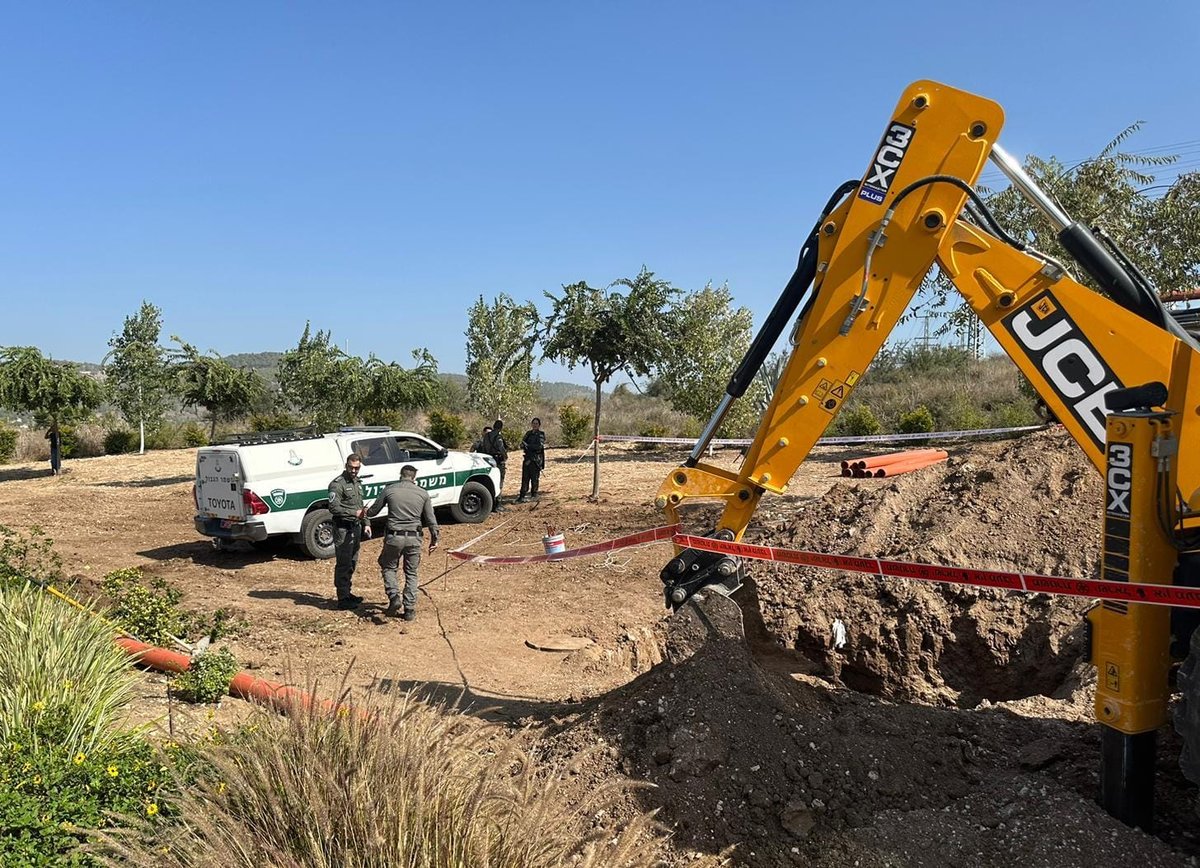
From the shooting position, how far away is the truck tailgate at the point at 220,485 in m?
11.5

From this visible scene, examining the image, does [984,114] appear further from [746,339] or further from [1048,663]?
[746,339]

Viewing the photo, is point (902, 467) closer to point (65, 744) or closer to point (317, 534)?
point (317, 534)

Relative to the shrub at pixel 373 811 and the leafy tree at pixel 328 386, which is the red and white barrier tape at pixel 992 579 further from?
the leafy tree at pixel 328 386

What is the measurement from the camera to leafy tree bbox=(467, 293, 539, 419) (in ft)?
103

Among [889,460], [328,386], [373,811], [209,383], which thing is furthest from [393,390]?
[373,811]

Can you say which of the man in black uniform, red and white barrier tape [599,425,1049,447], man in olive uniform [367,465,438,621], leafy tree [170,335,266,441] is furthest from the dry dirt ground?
leafy tree [170,335,266,441]

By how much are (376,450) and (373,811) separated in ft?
35.3

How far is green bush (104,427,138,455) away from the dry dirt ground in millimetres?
21215

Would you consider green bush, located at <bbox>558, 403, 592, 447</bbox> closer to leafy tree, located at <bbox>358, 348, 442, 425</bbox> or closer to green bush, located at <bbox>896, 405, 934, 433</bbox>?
leafy tree, located at <bbox>358, 348, 442, 425</bbox>

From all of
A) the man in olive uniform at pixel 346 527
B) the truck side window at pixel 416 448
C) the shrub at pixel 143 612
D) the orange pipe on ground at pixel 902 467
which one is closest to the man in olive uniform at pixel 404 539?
the man in olive uniform at pixel 346 527

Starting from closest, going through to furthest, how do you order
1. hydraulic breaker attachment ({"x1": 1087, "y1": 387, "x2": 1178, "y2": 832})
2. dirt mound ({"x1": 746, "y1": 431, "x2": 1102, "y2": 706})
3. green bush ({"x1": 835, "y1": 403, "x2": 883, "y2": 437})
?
hydraulic breaker attachment ({"x1": 1087, "y1": 387, "x2": 1178, "y2": 832}) < dirt mound ({"x1": 746, "y1": 431, "x2": 1102, "y2": 706}) < green bush ({"x1": 835, "y1": 403, "x2": 883, "y2": 437})

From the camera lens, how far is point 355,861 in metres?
2.64

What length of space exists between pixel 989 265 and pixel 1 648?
633 cm

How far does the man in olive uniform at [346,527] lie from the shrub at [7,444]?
81.6 feet
